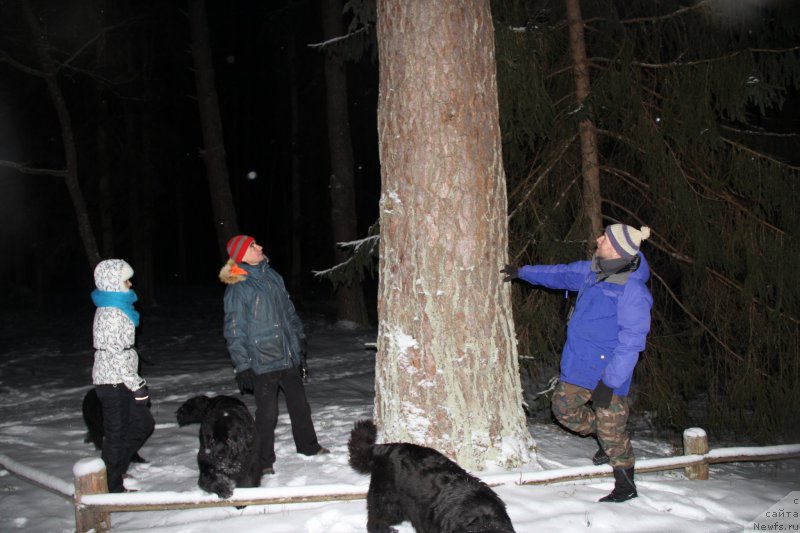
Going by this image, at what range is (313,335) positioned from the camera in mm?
12641

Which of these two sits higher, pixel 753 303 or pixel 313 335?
pixel 753 303

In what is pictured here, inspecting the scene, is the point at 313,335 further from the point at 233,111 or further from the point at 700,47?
the point at 233,111

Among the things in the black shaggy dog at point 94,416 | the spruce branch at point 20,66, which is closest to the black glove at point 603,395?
the black shaggy dog at point 94,416

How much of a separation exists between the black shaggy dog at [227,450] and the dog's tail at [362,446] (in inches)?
31.8

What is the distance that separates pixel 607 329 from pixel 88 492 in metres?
3.62

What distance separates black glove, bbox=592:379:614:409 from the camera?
12.6ft

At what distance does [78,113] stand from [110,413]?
16810 millimetres

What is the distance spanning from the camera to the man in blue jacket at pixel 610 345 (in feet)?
12.1

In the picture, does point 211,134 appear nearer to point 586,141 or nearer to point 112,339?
point 586,141

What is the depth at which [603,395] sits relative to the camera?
3.85 m

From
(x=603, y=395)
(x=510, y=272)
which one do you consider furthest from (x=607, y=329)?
(x=510, y=272)

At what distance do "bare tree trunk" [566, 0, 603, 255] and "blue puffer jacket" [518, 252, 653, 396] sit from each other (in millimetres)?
1888

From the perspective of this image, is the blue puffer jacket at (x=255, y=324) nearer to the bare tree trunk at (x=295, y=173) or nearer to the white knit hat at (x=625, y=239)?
the white knit hat at (x=625, y=239)

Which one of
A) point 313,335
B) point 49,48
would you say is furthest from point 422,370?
point 49,48
